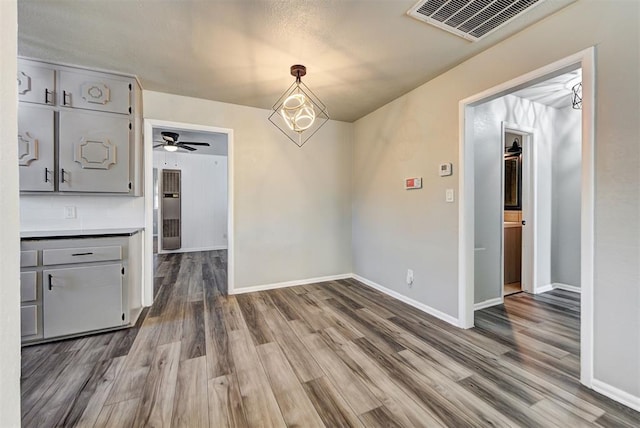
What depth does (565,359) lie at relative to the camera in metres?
1.98

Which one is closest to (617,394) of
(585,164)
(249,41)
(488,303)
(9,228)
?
(585,164)

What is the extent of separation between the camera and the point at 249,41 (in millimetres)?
2100

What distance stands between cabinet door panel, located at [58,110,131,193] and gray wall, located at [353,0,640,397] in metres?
2.97

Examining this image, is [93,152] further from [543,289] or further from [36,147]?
[543,289]

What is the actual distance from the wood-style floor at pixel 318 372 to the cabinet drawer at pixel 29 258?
27.2 inches

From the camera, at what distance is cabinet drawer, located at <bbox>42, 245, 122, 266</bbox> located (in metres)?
2.23

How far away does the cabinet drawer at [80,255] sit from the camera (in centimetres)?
223

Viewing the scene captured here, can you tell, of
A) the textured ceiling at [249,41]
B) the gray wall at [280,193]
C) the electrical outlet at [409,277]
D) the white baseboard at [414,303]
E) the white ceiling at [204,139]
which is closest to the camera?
the textured ceiling at [249,41]

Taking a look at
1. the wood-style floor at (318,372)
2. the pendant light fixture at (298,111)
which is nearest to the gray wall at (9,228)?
the wood-style floor at (318,372)

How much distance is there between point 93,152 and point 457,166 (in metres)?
3.53

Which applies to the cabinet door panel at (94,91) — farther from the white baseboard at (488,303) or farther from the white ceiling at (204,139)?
the white baseboard at (488,303)

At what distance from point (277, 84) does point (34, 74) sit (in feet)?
7.10

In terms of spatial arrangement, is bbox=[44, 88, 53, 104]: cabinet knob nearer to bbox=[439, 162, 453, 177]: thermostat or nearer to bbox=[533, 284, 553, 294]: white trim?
bbox=[439, 162, 453, 177]: thermostat

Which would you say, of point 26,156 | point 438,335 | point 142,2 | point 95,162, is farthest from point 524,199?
point 26,156
